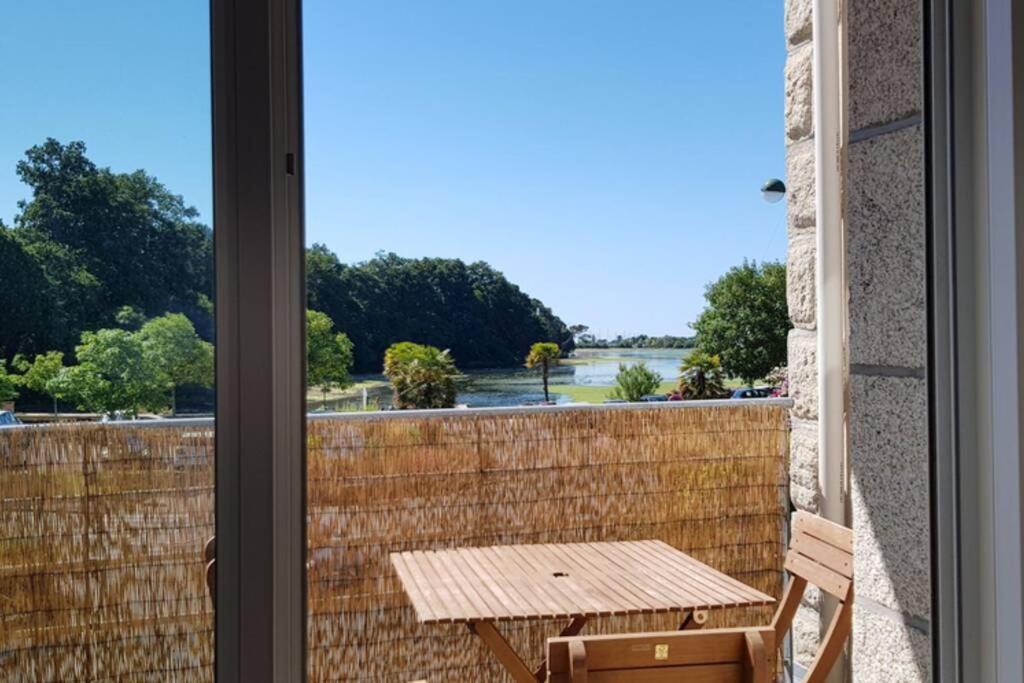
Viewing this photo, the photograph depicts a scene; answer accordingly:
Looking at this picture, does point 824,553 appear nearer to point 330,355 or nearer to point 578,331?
point 330,355

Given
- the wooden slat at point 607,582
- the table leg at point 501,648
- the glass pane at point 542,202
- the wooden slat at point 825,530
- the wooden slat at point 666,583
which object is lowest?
the table leg at point 501,648

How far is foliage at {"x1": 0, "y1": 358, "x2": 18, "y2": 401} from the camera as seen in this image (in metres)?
0.92

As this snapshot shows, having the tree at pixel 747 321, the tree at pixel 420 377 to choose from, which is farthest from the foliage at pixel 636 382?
the tree at pixel 420 377

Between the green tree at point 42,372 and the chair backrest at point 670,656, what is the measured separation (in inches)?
45.2

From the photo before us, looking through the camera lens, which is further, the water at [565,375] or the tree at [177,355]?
the water at [565,375]

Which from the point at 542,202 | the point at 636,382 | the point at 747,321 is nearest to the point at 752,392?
the point at 636,382

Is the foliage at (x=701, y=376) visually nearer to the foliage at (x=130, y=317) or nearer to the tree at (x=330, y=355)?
the tree at (x=330, y=355)

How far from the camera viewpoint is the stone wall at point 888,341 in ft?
4.04

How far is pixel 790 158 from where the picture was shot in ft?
9.73

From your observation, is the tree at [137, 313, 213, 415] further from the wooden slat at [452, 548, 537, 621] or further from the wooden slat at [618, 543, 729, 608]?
the wooden slat at [618, 543, 729, 608]

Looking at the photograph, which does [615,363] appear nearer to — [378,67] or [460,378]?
[460,378]

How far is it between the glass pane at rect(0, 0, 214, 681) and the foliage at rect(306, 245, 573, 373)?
10.6 metres

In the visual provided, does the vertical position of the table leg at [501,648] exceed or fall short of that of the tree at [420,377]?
it falls short

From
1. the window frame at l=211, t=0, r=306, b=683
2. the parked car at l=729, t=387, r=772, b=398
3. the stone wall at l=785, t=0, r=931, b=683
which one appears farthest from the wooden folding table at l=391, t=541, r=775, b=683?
the parked car at l=729, t=387, r=772, b=398
